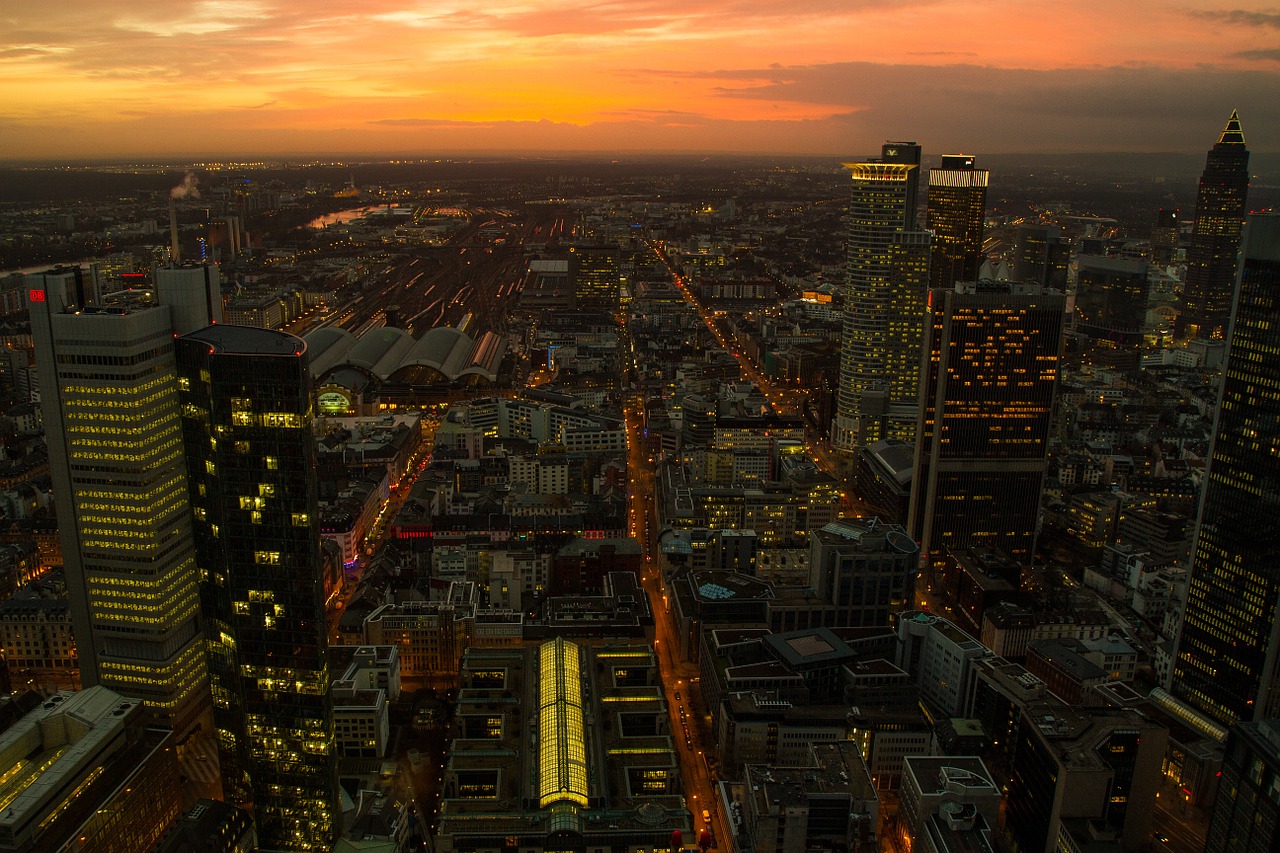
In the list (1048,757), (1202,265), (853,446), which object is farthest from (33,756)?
(1202,265)

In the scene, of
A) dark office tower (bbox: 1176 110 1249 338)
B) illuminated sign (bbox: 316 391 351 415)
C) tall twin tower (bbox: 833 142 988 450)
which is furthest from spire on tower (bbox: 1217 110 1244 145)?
illuminated sign (bbox: 316 391 351 415)

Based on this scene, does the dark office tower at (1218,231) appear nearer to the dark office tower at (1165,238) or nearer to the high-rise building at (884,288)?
the dark office tower at (1165,238)

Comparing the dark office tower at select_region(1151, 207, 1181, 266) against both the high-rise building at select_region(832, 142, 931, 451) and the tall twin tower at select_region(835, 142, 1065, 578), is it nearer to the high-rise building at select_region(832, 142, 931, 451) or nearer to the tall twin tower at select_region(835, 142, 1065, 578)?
the high-rise building at select_region(832, 142, 931, 451)

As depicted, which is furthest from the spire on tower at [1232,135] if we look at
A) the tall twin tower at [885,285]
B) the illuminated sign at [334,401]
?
the illuminated sign at [334,401]

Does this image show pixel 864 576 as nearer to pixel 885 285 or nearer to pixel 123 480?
pixel 123 480

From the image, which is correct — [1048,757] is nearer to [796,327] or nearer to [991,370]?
[991,370]

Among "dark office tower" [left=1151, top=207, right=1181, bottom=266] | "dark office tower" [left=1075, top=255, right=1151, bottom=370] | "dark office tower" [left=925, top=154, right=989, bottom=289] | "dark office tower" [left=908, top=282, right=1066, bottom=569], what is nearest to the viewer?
"dark office tower" [left=908, top=282, right=1066, bottom=569]
